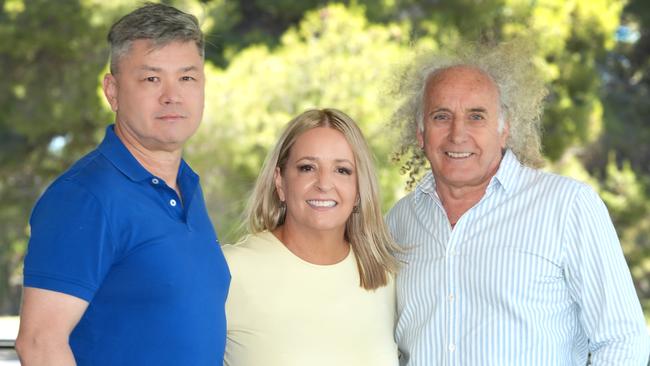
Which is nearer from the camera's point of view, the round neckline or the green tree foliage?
the round neckline

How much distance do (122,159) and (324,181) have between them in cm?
65

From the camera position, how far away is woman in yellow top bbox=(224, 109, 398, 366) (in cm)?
240

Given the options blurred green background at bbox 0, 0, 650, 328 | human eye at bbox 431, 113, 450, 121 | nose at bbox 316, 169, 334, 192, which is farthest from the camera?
blurred green background at bbox 0, 0, 650, 328

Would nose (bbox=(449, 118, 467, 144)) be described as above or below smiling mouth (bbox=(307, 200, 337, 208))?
above

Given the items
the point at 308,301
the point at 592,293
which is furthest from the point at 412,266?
the point at 592,293

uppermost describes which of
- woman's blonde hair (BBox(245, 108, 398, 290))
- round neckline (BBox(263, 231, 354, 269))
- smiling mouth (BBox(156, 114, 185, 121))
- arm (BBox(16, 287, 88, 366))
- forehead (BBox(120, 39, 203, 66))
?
forehead (BBox(120, 39, 203, 66))

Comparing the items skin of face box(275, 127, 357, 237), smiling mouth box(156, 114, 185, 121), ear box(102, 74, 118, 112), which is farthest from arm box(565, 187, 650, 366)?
ear box(102, 74, 118, 112)

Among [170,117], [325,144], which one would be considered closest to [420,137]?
[325,144]

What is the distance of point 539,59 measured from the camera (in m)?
8.20

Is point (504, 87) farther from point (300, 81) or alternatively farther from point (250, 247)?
point (300, 81)

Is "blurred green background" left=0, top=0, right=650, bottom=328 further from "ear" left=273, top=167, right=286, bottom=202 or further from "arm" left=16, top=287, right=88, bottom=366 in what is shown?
"arm" left=16, top=287, right=88, bottom=366

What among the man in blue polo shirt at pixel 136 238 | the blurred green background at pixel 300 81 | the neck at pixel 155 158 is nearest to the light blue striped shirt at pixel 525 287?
the man in blue polo shirt at pixel 136 238

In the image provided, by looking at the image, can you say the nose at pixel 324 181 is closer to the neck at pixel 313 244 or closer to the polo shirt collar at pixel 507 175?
the neck at pixel 313 244

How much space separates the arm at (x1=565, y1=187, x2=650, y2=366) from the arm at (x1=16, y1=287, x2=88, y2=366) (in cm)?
124
